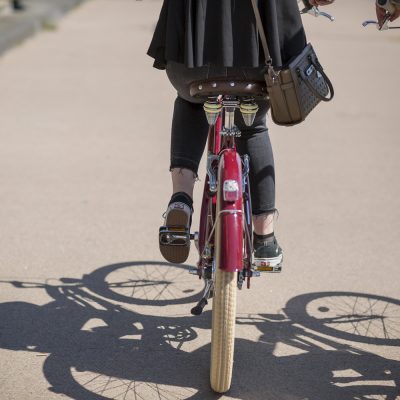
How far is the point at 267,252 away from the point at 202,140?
0.58 meters

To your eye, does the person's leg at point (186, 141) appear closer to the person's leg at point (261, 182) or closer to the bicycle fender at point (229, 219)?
the person's leg at point (261, 182)

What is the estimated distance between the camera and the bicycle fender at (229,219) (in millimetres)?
3041

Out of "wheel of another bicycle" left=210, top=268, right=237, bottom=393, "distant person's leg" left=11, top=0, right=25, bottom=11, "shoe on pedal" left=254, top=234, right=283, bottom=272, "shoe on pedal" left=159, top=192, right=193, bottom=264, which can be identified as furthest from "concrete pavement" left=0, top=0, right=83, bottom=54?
"wheel of another bicycle" left=210, top=268, right=237, bottom=393

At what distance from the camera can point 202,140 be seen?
373 cm

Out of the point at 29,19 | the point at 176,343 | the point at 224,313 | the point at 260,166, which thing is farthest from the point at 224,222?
the point at 29,19

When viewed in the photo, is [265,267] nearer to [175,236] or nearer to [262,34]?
[175,236]

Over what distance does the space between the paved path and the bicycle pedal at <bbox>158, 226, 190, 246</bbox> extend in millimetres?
456

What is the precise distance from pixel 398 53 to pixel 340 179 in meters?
6.85

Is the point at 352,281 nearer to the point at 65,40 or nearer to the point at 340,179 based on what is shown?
the point at 340,179

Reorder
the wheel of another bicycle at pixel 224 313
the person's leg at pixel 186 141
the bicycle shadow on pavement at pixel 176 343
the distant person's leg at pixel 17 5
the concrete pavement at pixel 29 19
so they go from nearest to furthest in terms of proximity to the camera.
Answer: the wheel of another bicycle at pixel 224 313 → the bicycle shadow on pavement at pixel 176 343 → the person's leg at pixel 186 141 → the concrete pavement at pixel 29 19 → the distant person's leg at pixel 17 5

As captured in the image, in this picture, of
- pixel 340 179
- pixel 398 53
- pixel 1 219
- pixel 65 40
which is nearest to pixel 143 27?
pixel 65 40

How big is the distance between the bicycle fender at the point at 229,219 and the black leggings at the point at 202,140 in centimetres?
36

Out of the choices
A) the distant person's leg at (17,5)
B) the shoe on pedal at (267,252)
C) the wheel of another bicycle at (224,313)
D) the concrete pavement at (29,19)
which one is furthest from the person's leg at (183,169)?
the distant person's leg at (17,5)

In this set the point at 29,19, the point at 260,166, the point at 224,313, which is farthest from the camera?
the point at 29,19
